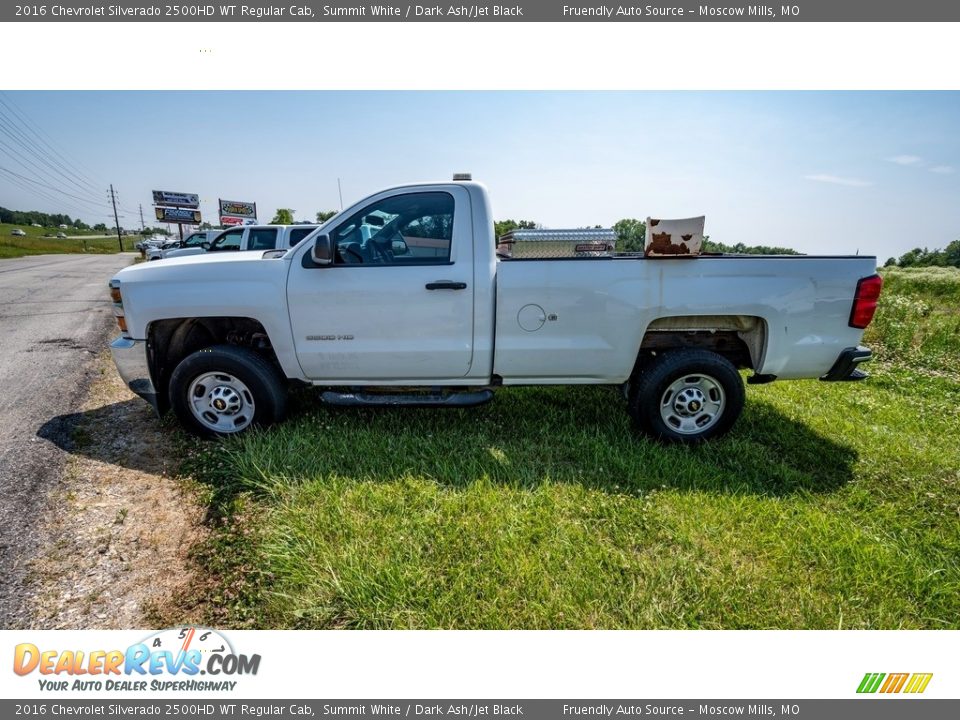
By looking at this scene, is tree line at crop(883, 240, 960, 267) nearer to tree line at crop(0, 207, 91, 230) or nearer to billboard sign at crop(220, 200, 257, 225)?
Result: billboard sign at crop(220, 200, 257, 225)

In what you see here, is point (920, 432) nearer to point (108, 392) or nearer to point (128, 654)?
point (128, 654)

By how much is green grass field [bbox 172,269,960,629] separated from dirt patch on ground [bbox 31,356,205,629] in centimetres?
16

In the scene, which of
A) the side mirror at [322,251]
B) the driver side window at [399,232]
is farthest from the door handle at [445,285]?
the side mirror at [322,251]

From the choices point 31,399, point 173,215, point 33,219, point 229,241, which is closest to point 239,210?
point 173,215

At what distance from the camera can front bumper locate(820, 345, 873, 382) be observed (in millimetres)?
3404

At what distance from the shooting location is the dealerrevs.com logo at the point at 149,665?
6.21 feet

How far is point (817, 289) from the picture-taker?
10.9 feet

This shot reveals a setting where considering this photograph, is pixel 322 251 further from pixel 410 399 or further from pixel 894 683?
pixel 894 683

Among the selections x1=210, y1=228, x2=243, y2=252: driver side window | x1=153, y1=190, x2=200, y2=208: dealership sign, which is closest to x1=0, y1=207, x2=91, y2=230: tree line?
x1=153, y1=190, x2=200, y2=208: dealership sign

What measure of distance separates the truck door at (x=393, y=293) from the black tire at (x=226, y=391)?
343 mm

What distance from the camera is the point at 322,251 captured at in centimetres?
327

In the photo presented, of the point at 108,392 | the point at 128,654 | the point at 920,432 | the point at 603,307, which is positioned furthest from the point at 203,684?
the point at 920,432

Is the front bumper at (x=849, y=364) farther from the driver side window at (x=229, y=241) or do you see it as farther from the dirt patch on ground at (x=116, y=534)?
the driver side window at (x=229, y=241)

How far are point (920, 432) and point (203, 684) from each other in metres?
5.57
